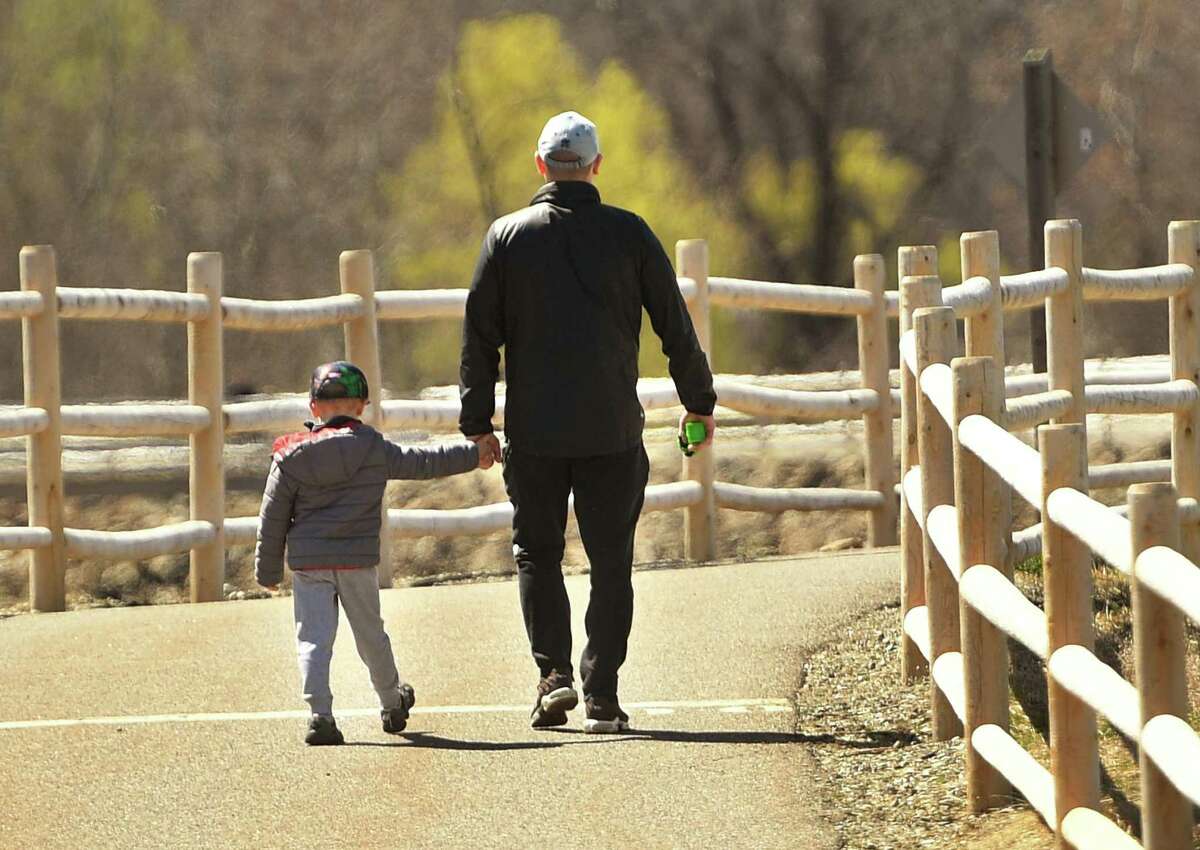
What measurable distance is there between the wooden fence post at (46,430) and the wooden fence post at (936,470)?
4813mm

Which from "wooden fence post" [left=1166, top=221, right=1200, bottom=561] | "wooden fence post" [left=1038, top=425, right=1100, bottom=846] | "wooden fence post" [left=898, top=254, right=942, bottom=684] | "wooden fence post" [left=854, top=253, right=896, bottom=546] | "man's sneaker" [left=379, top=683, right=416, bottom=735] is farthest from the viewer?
"wooden fence post" [left=854, top=253, right=896, bottom=546]

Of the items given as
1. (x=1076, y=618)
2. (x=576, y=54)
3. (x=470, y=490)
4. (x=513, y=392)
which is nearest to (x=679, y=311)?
(x=513, y=392)

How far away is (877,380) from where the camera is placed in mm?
11617

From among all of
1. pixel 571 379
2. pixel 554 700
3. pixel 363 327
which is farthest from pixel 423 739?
pixel 363 327

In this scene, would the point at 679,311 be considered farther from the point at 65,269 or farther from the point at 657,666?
the point at 65,269

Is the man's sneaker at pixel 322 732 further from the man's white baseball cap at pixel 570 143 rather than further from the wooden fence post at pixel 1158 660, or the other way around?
the wooden fence post at pixel 1158 660

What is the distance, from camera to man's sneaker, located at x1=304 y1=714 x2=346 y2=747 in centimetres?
655

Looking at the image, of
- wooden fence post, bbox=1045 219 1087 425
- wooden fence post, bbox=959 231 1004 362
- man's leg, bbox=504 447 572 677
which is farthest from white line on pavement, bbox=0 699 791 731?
wooden fence post, bbox=1045 219 1087 425

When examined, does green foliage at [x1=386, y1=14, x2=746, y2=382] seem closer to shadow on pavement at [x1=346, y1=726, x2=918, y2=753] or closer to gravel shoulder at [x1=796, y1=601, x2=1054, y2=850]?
gravel shoulder at [x1=796, y1=601, x2=1054, y2=850]

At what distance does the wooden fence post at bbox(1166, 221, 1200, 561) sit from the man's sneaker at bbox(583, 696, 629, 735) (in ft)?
14.4

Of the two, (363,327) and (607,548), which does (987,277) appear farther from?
(363,327)

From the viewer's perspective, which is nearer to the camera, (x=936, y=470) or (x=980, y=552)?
(x=980, y=552)

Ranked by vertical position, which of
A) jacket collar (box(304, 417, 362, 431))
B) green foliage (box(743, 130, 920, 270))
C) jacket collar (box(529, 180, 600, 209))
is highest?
green foliage (box(743, 130, 920, 270))

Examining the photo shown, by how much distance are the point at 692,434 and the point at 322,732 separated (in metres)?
1.35
